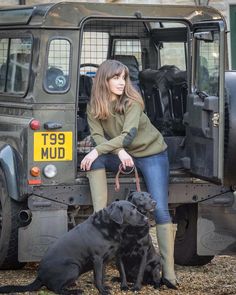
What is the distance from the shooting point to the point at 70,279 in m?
7.27

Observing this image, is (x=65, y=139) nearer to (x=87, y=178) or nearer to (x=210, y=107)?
(x=87, y=178)

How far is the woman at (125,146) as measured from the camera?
25.4 feet

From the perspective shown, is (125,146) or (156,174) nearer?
(125,146)

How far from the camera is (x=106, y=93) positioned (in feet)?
25.7

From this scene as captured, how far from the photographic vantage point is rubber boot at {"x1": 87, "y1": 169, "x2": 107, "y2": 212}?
7754 millimetres

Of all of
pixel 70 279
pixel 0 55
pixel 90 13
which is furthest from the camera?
pixel 0 55

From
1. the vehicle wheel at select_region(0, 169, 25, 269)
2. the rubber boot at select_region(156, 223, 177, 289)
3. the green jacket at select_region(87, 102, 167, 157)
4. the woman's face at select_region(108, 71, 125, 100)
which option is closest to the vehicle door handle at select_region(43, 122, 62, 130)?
the green jacket at select_region(87, 102, 167, 157)

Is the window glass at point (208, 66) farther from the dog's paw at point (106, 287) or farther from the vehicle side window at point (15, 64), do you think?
the dog's paw at point (106, 287)

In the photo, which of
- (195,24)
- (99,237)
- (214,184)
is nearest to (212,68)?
(195,24)

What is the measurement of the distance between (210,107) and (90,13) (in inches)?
46.1

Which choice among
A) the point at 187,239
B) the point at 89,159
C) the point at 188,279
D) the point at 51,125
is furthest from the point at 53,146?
the point at 187,239

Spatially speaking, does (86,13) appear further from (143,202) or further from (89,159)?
(143,202)

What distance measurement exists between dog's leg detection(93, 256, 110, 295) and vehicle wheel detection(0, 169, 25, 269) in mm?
1028

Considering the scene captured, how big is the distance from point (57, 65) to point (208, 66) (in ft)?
3.95
